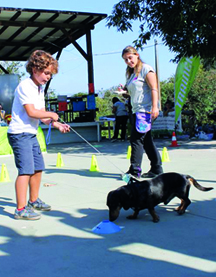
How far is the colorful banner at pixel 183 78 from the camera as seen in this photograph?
49.8 feet

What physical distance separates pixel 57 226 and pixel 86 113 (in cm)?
1362

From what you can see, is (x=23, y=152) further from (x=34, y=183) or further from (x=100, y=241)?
(x=100, y=241)

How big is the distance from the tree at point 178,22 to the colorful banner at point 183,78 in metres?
2.76

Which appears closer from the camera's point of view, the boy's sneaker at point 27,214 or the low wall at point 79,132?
the boy's sneaker at point 27,214

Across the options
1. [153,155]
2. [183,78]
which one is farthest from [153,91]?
[183,78]

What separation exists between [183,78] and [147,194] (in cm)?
1209

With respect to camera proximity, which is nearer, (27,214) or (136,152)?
(27,214)

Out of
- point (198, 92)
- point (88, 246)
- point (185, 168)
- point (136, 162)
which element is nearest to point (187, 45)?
point (185, 168)

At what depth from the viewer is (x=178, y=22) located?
10430 millimetres

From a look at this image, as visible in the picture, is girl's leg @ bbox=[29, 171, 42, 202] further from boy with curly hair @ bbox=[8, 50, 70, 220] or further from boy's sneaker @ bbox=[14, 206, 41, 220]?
boy's sneaker @ bbox=[14, 206, 41, 220]

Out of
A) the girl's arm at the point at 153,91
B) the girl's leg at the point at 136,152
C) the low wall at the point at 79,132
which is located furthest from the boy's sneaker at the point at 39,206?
the low wall at the point at 79,132

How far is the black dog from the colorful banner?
11.4 m

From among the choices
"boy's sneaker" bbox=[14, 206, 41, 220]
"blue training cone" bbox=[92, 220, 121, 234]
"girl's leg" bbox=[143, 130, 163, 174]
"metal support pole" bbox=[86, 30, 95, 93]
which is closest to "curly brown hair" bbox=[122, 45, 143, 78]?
"girl's leg" bbox=[143, 130, 163, 174]

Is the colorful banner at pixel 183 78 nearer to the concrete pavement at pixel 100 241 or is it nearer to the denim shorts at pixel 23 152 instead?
the concrete pavement at pixel 100 241
